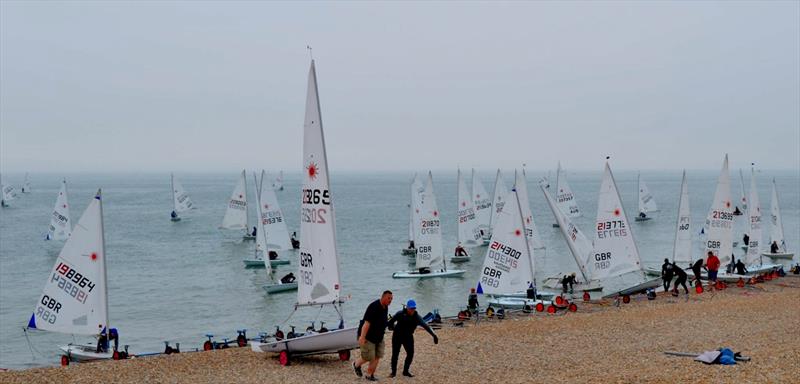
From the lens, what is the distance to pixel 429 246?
139ft

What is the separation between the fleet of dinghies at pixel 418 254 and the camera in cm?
1555

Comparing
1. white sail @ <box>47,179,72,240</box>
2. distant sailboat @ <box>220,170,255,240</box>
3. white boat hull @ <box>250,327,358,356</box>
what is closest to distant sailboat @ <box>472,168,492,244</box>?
distant sailboat @ <box>220,170,255,240</box>

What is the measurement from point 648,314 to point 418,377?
10.2 m

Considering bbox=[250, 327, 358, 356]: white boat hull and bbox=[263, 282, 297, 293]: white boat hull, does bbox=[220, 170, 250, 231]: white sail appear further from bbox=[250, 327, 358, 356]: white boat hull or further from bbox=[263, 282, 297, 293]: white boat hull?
bbox=[250, 327, 358, 356]: white boat hull

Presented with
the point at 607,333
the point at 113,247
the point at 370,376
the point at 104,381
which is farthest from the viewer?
the point at 113,247

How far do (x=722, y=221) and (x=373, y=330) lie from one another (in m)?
26.4

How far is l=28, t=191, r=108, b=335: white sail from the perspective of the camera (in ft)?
68.7

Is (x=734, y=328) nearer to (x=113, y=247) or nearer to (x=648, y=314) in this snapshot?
(x=648, y=314)

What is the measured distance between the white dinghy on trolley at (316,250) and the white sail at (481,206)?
4256 cm

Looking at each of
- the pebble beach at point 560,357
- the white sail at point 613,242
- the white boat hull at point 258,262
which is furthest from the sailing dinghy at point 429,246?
the pebble beach at point 560,357

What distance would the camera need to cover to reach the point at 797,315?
2139 centimetres

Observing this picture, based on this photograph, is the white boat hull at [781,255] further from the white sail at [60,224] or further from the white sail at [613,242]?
the white sail at [60,224]

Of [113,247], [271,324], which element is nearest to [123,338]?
[271,324]

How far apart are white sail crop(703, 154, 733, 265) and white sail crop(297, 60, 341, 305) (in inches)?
949
